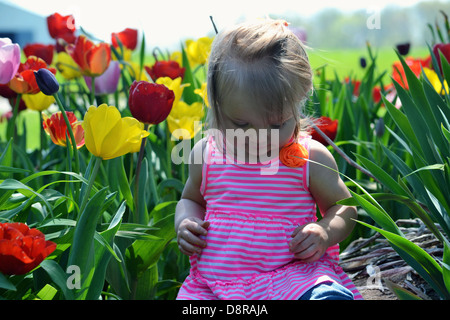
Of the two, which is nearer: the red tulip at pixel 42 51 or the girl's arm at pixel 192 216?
the girl's arm at pixel 192 216

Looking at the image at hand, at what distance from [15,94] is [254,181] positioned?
0.84 metres

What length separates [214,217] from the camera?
1.44m

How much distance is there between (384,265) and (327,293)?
41 centimetres

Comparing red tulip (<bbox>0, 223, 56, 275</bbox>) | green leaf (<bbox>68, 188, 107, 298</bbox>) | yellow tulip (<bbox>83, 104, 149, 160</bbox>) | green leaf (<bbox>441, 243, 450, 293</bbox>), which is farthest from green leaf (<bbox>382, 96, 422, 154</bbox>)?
red tulip (<bbox>0, 223, 56, 275</bbox>)

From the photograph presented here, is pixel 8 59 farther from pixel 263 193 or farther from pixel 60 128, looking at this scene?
pixel 263 193

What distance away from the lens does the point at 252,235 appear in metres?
1.38

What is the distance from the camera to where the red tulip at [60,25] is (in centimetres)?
243

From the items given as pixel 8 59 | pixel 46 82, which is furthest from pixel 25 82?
pixel 46 82

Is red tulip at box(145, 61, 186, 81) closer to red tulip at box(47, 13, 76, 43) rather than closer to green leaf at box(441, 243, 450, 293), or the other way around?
red tulip at box(47, 13, 76, 43)

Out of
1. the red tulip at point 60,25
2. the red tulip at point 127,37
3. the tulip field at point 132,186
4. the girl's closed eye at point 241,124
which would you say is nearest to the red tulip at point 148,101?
the tulip field at point 132,186

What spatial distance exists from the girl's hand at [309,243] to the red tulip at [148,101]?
0.46 meters

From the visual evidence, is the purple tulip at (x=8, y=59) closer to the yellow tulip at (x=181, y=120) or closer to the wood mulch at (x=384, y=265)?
the yellow tulip at (x=181, y=120)

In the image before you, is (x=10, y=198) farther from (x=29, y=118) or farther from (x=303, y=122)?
(x=29, y=118)
